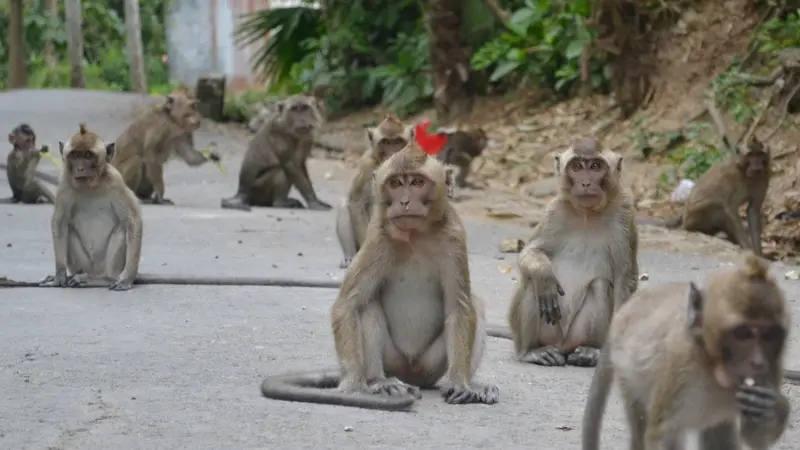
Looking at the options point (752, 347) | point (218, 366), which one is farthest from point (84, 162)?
point (752, 347)

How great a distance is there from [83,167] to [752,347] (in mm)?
6763

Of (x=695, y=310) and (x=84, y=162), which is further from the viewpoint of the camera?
(x=84, y=162)

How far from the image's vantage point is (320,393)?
5688mm

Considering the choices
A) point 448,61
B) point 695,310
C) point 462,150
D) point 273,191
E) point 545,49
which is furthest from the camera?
point 448,61

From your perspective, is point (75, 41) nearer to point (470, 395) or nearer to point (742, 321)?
point (470, 395)

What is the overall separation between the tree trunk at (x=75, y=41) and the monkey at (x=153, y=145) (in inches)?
676

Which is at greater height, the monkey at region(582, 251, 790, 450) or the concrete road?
the monkey at region(582, 251, 790, 450)

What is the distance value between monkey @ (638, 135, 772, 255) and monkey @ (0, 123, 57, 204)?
6.99 m

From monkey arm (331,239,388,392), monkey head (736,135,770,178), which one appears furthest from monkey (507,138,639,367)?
monkey head (736,135,770,178)

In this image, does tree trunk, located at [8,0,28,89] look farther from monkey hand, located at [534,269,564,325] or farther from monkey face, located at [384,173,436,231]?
monkey face, located at [384,173,436,231]

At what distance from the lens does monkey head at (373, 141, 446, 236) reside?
563 centimetres

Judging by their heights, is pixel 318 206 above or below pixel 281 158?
below

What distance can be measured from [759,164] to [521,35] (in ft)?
25.1

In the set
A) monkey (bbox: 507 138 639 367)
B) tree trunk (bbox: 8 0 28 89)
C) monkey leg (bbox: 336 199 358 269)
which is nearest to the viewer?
monkey (bbox: 507 138 639 367)
